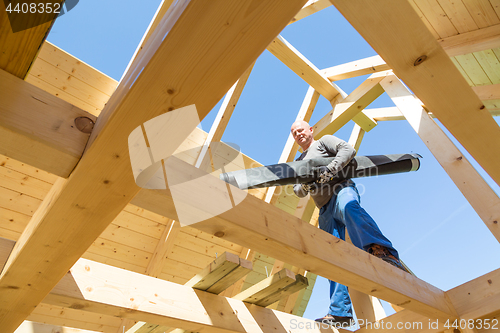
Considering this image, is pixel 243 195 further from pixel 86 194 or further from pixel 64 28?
pixel 64 28

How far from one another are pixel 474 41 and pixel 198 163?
2.00m

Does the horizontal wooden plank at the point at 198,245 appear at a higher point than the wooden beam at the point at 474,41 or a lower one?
lower

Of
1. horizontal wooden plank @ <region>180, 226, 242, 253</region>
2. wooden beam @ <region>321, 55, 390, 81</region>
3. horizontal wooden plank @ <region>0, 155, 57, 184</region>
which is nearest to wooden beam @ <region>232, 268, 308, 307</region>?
horizontal wooden plank @ <region>180, 226, 242, 253</region>

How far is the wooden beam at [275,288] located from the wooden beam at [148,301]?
0.06 metres

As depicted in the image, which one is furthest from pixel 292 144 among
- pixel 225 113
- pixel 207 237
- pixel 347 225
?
pixel 347 225

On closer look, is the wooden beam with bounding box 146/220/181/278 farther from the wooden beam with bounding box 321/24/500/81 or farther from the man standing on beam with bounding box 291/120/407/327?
the wooden beam with bounding box 321/24/500/81

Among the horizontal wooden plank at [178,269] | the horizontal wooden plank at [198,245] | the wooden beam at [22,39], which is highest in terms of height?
the horizontal wooden plank at [198,245]

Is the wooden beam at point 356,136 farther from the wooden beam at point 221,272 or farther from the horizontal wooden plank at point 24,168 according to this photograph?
the horizontal wooden plank at point 24,168

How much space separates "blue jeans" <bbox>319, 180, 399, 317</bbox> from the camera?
1825mm

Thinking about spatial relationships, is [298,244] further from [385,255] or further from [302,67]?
[302,67]

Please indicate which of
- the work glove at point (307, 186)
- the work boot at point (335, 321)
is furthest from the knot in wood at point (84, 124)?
the work boot at point (335, 321)

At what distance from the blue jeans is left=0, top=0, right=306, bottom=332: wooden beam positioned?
4.27ft

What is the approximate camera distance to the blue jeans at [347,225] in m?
1.83

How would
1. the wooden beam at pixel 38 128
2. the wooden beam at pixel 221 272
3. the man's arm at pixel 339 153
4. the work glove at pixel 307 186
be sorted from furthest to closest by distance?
the work glove at pixel 307 186, the man's arm at pixel 339 153, the wooden beam at pixel 221 272, the wooden beam at pixel 38 128
